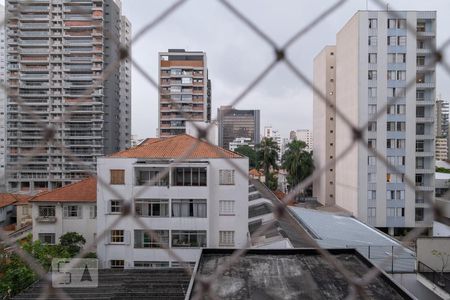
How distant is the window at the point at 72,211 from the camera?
6996mm

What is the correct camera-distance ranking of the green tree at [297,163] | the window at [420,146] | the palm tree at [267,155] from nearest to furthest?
the window at [420,146] < the palm tree at [267,155] < the green tree at [297,163]

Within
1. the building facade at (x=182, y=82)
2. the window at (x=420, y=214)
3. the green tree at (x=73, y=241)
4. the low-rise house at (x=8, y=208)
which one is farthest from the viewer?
the building facade at (x=182, y=82)

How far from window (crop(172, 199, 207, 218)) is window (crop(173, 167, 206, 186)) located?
0.79ft

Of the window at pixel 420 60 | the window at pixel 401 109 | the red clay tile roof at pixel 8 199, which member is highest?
the window at pixel 420 60

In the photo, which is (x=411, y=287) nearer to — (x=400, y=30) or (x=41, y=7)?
(x=400, y=30)

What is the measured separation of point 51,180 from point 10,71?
13.5 ft

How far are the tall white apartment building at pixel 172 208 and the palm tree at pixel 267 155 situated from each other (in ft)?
17.5

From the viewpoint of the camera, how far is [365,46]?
8.99m

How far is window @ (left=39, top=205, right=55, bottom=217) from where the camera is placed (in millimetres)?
6934

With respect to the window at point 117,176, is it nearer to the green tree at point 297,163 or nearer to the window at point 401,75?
the green tree at point 297,163

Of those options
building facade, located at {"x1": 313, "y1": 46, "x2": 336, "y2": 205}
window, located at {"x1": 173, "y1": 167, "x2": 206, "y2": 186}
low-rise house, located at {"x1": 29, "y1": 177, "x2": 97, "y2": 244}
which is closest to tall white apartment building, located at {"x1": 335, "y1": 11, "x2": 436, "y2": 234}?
building facade, located at {"x1": 313, "y1": 46, "x2": 336, "y2": 205}

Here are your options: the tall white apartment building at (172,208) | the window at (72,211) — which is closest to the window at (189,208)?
the tall white apartment building at (172,208)

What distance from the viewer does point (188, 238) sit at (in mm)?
5703

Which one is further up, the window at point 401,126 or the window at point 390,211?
the window at point 401,126
